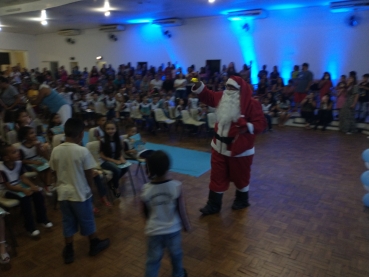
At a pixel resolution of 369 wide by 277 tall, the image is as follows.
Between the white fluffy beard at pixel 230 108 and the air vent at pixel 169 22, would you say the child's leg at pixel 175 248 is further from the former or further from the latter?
the air vent at pixel 169 22

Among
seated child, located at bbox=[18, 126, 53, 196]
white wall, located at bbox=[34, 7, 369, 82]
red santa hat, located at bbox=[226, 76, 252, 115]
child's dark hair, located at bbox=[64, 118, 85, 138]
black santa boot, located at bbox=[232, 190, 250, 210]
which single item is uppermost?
white wall, located at bbox=[34, 7, 369, 82]

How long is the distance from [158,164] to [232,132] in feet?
5.27

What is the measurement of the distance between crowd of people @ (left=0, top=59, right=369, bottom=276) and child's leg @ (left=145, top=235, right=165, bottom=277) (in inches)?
1.1

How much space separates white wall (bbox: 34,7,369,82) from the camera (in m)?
9.75

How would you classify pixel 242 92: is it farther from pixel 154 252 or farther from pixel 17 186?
pixel 17 186

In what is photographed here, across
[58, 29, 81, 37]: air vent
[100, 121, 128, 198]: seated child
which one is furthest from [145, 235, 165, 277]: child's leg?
[58, 29, 81, 37]: air vent

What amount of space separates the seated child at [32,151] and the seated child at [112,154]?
0.72m

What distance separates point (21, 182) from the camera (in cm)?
309

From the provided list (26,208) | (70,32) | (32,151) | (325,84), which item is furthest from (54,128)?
(70,32)

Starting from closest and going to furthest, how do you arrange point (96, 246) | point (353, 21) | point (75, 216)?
point (75, 216)
point (96, 246)
point (353, 21)

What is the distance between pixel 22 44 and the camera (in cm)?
1820

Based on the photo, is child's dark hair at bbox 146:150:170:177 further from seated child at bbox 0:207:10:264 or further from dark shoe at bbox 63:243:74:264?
seated child at bbox 0:207:10:264

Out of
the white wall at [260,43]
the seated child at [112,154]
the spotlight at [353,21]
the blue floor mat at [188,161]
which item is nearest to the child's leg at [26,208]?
the seated child at [112,154]

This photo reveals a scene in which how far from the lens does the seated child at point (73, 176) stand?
2383 millimetres
